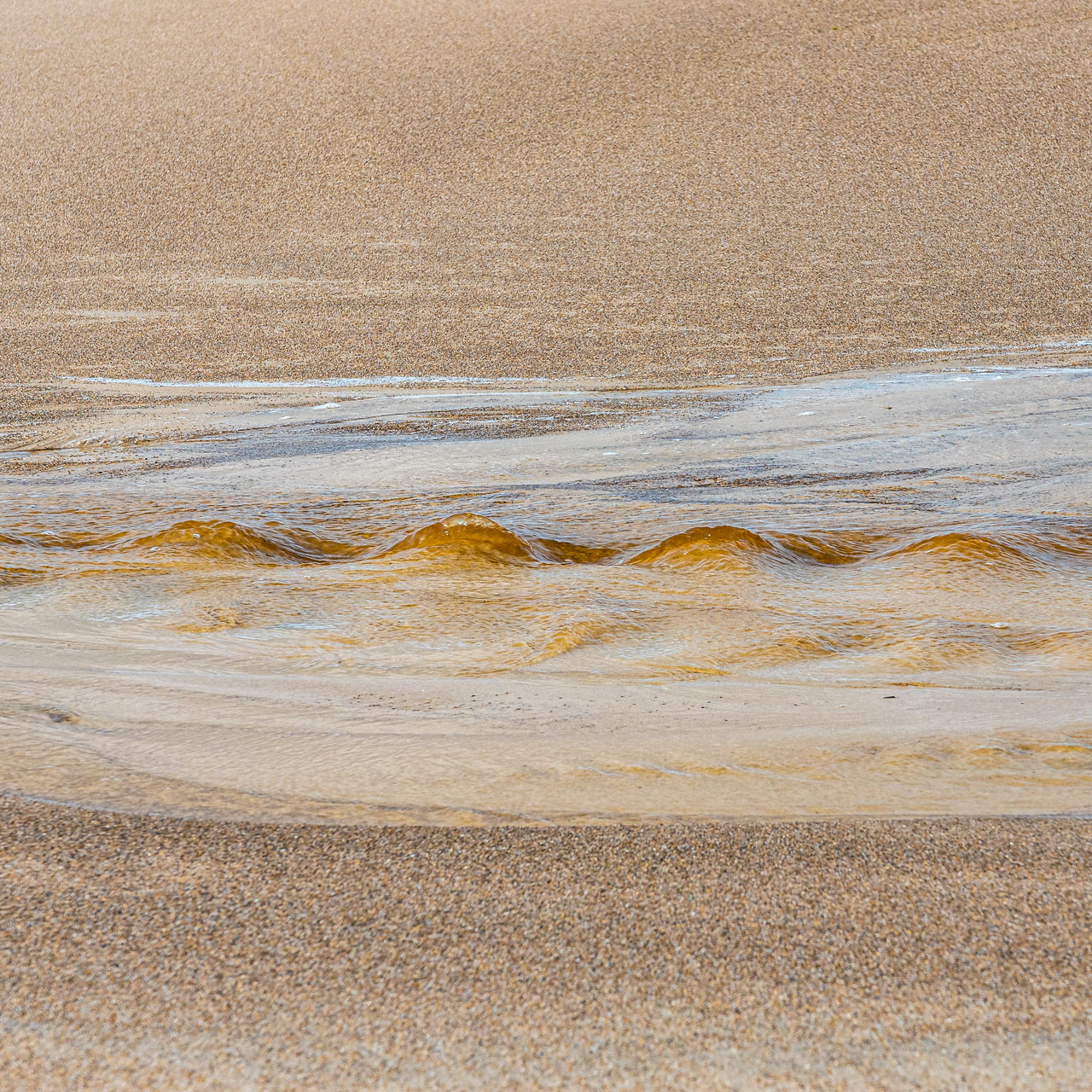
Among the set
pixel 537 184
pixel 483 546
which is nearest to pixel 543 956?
pixel 483 546

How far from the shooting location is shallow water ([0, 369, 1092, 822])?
6.97 feet

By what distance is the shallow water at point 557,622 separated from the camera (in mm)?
2123

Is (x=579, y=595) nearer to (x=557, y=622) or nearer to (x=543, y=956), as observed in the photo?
(x=557, y=622)

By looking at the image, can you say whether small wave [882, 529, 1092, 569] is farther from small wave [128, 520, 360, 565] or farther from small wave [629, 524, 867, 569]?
small wave [128, 520, 360, 565]

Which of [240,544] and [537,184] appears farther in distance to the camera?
[537,184]

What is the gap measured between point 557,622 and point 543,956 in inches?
62.0

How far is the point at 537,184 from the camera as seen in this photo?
1593cm

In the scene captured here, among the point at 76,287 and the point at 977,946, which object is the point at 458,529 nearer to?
the point at 977,946

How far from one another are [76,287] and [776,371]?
25.5 ft

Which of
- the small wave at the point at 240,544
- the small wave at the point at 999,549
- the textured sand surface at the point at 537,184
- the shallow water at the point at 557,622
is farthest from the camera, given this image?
the textured sand surface at the point at 537,184

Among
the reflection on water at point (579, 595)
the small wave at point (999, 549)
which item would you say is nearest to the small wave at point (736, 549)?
the reflection on water at point (579, 595)

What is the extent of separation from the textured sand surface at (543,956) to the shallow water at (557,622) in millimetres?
163

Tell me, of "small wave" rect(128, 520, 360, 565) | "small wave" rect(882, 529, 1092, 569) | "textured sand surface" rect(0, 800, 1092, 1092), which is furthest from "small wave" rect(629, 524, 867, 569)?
"textured sand surface" rect(0, 800, 1092, 1092)

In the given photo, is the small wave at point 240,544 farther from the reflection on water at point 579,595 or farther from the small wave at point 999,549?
the small wave at point 999,549
